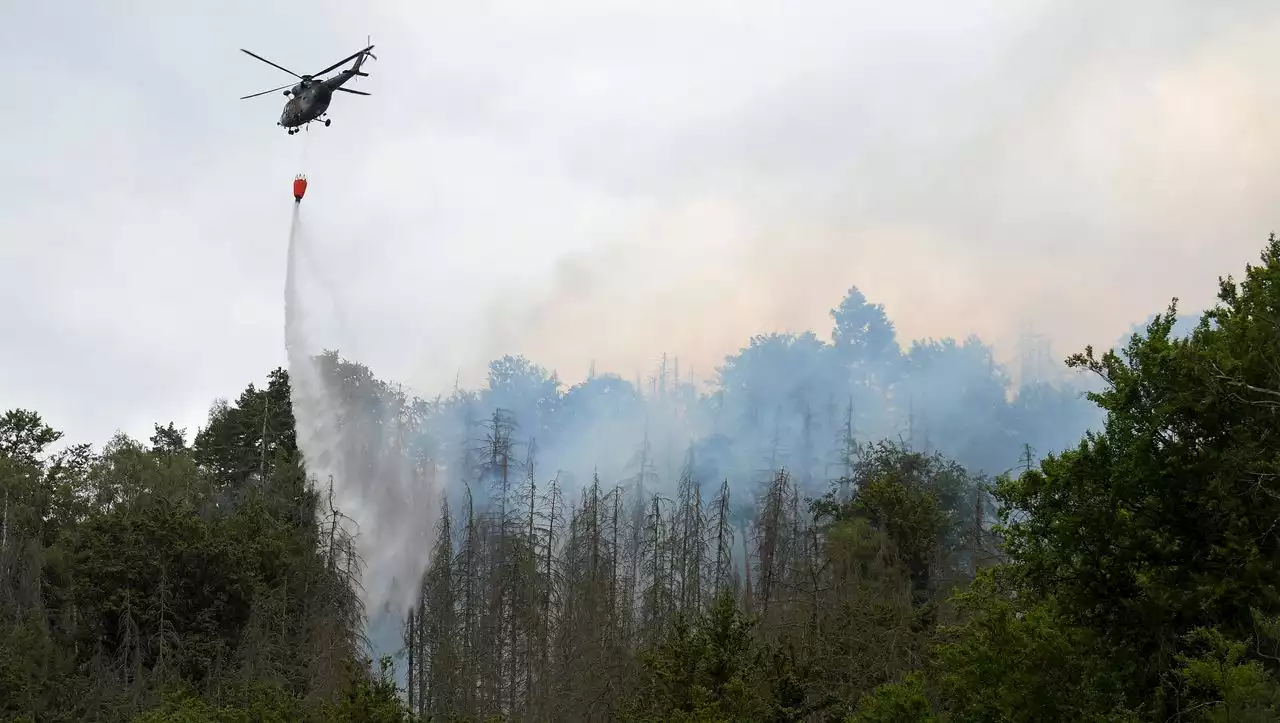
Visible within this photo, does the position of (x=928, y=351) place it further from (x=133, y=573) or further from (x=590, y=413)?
(x=133, y=573)

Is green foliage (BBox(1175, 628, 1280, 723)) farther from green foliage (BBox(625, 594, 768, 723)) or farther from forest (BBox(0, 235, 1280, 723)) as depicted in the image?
green foliage (BBox(625, 594, 768, 723))

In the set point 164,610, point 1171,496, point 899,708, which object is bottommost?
point 899,708

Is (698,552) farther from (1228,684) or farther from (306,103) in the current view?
(1228,684)

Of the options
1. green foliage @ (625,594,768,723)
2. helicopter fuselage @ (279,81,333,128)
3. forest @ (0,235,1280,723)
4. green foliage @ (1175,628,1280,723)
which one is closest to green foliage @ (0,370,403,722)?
forest @ (0,235,1280,723)

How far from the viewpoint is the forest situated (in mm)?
22016

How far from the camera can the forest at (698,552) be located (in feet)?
72.2

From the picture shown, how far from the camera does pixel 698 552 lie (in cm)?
5981

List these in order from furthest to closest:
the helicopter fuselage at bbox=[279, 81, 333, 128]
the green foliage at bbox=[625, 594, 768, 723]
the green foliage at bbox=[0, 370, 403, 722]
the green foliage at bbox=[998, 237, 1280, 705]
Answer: the helicopter fuselage at bbox=[279, 81, 333, 128] < the green foliage at bbox=[0, 370, 403, 722] < the green foliage at bbox=[625, 594, 768, 723] < the green foliage at bbox=[998, 237, 1280, 705]

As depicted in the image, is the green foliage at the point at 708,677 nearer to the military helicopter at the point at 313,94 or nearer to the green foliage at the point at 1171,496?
the green foliage at the point at 1171,496

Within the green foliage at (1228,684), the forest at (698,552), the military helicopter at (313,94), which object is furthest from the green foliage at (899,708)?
the military helicopter at (313,94)

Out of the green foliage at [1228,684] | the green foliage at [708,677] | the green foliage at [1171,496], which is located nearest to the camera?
the green foliage at [1228,684]

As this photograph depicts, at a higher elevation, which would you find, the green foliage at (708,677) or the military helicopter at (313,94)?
the military helicopter at (313,94)

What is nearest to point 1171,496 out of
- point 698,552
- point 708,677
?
point 708,677

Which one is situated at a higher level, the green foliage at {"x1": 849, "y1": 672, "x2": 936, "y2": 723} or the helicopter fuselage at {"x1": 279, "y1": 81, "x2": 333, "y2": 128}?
the helicopter fuselage at {"x1": 279, "y1": 81, "x2": 333, "y2": 128}
